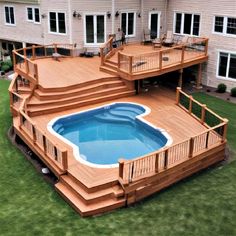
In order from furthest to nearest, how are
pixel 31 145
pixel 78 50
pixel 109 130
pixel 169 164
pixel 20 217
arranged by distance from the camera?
pixel 78 50, pixel 109 130, pixel 31 145, pixel 169 164, pixel 20 217

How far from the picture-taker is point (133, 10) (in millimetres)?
24750

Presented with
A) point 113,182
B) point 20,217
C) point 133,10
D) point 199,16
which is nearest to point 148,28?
point 133,10

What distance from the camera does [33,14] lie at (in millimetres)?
26859

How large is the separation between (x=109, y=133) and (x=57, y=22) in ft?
34.6

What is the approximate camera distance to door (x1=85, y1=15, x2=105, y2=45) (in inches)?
940

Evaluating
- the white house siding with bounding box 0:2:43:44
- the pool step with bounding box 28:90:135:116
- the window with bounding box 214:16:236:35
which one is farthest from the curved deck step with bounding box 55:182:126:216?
the white house siding with bounding box 0:2:43:44

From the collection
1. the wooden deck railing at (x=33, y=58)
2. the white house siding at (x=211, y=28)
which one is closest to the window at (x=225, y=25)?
the white house siding at (x=211, y=28)

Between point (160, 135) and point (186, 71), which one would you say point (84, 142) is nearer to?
point (160, 135)

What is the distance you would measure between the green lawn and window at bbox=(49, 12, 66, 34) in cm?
1206

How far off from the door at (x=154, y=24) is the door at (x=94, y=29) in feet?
11.3

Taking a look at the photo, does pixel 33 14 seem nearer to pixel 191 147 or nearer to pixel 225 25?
pixel 225 25

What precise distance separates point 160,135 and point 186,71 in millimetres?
9132

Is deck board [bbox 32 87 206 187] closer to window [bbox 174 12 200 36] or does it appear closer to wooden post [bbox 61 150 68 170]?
wooden post [bbox 61 150 68 170]

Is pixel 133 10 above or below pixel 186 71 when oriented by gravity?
above
